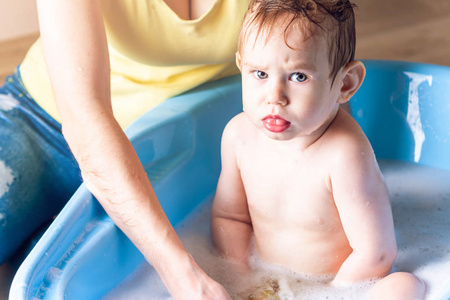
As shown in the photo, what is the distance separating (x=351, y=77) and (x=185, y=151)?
44 cm

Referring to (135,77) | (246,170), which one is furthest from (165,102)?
(246,170)

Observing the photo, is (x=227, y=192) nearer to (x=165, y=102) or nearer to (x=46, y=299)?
(x=165, y=102)

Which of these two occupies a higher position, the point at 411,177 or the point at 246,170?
the point at 246,170

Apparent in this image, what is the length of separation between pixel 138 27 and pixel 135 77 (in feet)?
0.53

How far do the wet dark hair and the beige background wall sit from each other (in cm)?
187

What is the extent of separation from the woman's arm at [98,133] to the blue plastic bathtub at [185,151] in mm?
59

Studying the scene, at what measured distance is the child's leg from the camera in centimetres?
97

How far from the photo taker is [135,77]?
4.25 feet

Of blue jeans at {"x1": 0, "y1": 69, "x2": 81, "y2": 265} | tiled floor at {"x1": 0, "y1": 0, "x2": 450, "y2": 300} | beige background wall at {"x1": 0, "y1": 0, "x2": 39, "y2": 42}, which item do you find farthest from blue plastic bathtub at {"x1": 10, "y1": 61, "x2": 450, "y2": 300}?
beige background wall at {"x1": 0, "y1": 0, "x2": 39, "y2": 42}

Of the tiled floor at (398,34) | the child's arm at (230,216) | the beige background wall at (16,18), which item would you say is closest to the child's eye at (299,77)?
the child's arm at (230,216)

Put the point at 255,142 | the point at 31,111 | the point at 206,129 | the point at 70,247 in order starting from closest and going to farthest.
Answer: the point at 70,247 → the point at 255,142 → the point at 31,111 → the point at 206,129

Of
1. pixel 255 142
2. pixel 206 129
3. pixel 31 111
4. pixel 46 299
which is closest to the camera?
pixel 46 299

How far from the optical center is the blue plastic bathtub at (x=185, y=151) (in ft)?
3.04

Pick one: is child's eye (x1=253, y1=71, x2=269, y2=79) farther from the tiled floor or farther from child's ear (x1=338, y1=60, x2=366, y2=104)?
the tiled floor
